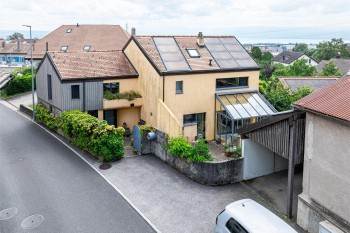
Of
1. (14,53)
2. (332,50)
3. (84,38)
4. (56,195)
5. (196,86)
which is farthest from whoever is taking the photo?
(332,50)

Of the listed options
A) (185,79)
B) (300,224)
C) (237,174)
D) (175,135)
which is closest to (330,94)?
(300,224)

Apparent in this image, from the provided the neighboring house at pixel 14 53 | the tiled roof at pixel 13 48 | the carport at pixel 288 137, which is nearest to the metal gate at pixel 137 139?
the carport at pixel 288 137

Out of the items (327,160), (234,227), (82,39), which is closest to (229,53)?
(327,160)

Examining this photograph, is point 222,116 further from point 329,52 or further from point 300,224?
point 329,52

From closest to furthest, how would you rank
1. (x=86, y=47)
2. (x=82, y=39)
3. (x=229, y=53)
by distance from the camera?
A: 1. (x=229, y=53)
2. (x=86, y=47)
3. (x=82, y=39)

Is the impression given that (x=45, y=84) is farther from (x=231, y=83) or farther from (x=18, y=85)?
(x=18, y=85)

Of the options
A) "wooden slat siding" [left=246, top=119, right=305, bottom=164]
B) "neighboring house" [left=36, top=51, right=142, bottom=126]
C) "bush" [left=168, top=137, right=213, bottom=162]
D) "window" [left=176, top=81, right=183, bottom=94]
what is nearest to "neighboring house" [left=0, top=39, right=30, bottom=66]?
"neighboring house" [left=36, top=51, right=142, bottom=126]
